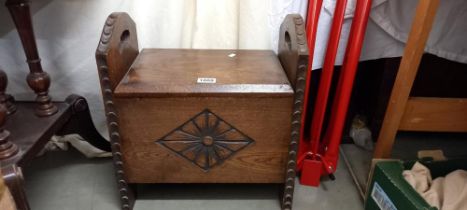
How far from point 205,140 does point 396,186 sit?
455mm

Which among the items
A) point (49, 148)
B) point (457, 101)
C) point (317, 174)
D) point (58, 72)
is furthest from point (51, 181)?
point (457, 101)

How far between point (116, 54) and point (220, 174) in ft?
1.30

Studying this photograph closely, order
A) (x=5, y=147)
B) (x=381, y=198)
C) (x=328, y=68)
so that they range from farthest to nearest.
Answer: (x=328, y=68) → (x=381, y=198) → (x=5, y=147)

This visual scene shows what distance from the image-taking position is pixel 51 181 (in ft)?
3.48

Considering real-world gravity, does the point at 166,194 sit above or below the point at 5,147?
below

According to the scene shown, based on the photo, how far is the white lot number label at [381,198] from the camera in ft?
2.64

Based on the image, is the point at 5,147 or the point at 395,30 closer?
the point at 5,147

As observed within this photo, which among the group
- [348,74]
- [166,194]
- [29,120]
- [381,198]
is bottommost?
[166,194]

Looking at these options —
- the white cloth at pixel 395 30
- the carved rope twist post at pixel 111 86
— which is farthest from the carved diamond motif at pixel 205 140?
the white cloth at pixel 395 30

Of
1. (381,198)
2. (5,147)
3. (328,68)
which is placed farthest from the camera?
(328,68)

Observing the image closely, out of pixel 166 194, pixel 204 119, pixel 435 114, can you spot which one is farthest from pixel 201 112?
pixel 435 114

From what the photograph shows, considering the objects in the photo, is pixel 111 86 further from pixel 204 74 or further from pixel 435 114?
pixel 435 114

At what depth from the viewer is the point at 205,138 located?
0.82 metres

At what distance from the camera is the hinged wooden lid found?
2.48 feet
